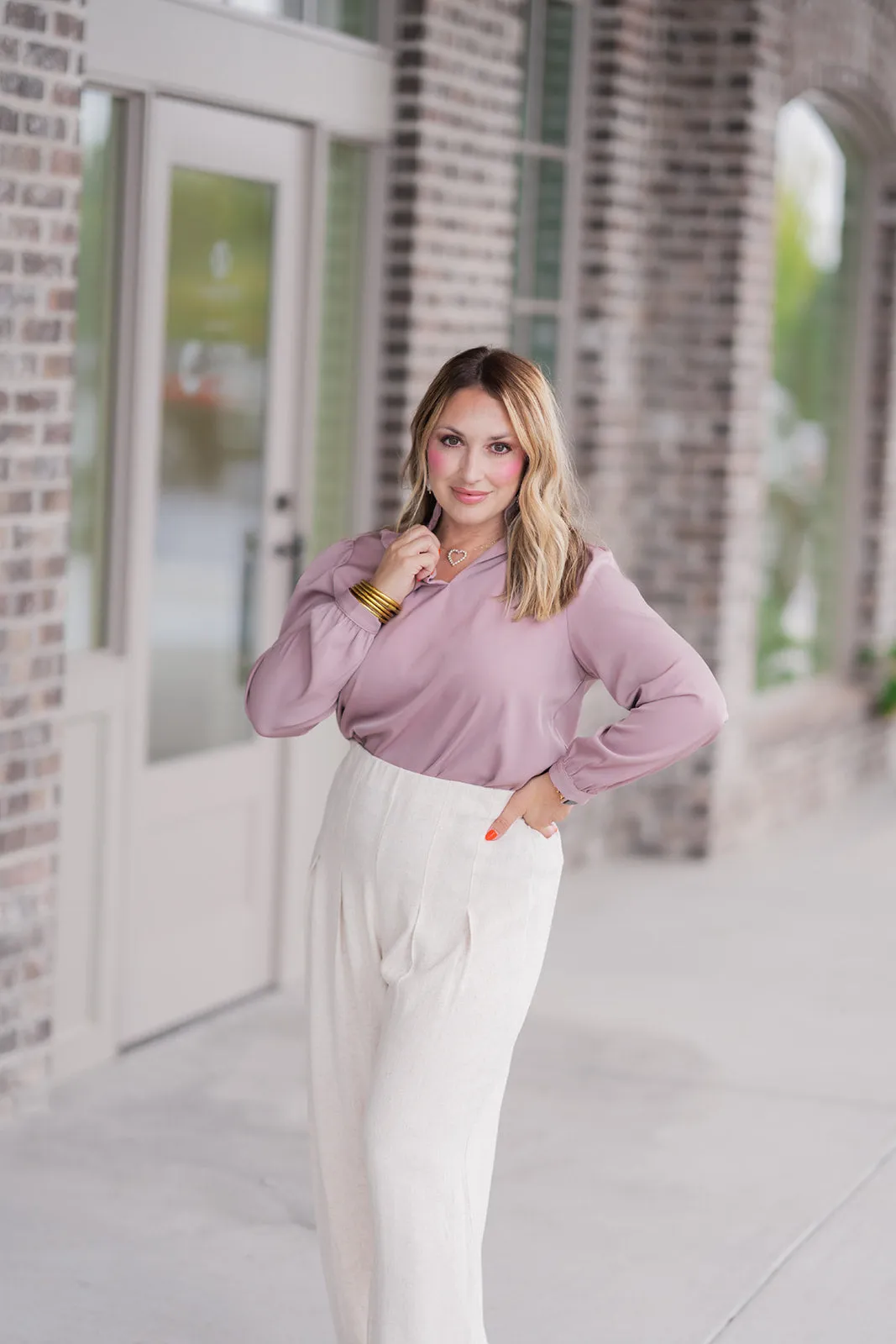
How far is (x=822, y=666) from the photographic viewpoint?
29.8 ft

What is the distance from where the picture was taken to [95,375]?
4648mm

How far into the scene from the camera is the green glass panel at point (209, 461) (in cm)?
491

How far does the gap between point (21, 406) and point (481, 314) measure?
7.45ft

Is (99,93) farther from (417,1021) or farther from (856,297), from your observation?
(856,297)

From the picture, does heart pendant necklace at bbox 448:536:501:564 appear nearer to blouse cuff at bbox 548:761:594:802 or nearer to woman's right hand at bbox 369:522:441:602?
woman's right hand at bbox 369:522:441:602

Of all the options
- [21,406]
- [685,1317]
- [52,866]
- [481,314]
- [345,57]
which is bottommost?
[685,1317]

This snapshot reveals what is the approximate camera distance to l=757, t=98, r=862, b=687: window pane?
818 centimetres

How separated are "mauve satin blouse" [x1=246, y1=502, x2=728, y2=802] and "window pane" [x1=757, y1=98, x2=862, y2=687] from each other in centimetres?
533

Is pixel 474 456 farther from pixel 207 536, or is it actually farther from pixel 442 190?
pixel 442 190

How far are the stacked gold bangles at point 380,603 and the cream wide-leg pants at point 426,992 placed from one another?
21 cm

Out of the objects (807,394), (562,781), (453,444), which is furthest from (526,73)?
(562,781)

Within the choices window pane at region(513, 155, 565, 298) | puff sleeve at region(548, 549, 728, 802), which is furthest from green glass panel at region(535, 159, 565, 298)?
puff sleeve at region(548, 549, 728, 802)

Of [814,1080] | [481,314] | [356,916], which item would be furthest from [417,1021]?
[481,314]

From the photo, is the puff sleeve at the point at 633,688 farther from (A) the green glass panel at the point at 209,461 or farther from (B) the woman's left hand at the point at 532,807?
(A) the green glass panel at the point at 209,461
